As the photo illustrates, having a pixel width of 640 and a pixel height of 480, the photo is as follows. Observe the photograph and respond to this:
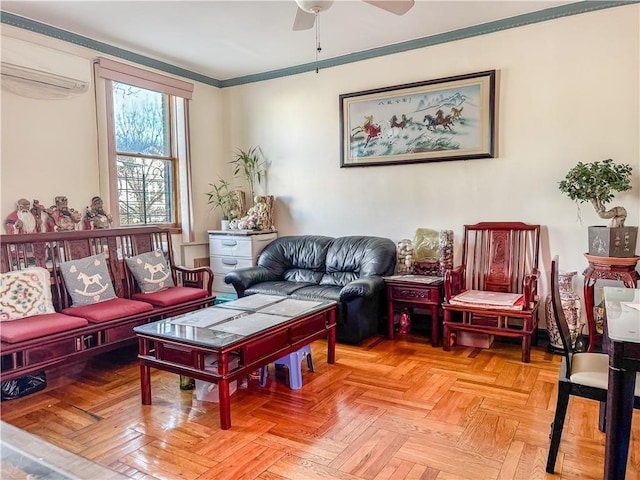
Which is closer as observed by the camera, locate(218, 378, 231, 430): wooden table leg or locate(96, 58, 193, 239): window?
locate(218, 378, 231, 430): wooden table leg

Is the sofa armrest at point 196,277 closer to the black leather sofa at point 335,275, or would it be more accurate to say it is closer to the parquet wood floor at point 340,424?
the black leather sofa at point 335,275

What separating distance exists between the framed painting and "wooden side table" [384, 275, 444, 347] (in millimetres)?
1159

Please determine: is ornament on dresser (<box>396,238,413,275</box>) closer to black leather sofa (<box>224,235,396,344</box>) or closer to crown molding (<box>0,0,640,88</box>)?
black leather sofa (<box>224,235,396,344</box>)

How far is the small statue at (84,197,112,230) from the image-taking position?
3.91 meters

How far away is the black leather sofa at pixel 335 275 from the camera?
370cm

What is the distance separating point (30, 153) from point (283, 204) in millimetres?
2462

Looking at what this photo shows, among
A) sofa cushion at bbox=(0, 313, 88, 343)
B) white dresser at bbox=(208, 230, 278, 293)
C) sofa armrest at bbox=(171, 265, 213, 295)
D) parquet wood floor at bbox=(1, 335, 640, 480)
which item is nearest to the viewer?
parquet wood floor at bbox=(1, 335, 640, 480)

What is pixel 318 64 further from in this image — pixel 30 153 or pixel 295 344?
pixel 295 344

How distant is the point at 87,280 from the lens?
3.36 metres

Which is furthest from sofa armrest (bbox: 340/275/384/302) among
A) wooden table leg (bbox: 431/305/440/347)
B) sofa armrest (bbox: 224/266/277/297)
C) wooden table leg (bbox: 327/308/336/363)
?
sofa armrest (bbox: 224/266/277/297)

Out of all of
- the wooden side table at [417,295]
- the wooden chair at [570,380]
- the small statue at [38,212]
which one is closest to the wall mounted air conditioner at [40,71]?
Answer: the small statue at [38,212]

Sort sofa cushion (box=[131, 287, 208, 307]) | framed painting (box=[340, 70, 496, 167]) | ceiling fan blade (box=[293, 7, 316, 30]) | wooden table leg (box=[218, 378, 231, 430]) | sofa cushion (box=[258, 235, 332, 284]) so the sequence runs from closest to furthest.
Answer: wooden table leg (box=[218, 378, 231, 430]) < ceiling fan blade (box=[293, 7, 316, 30]) < sofa cushion (box=[131, 287, 208, 307]) < framed painting (box=[340, 70, 496, 167]) < sofa cushion (box=[258, 235, 332, 284])

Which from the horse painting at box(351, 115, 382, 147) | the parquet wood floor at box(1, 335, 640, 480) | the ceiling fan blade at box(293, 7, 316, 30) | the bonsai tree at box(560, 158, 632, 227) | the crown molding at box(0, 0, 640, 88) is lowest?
the parquet wood floor at box(1, 335, 640, 480)

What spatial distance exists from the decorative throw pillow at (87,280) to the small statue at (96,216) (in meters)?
0.51
